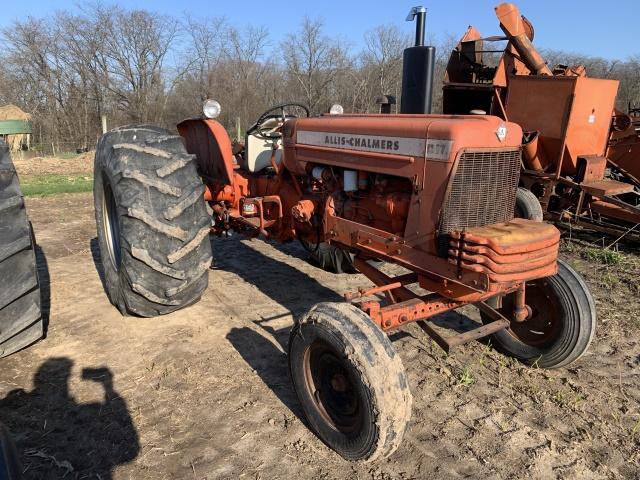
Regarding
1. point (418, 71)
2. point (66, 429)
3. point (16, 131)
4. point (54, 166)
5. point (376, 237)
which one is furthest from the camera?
point (16, 131)

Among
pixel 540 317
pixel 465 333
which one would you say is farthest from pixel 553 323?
pixel 465 333

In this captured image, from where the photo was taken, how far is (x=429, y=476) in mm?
2256

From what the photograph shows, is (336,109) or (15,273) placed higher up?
(336,109)

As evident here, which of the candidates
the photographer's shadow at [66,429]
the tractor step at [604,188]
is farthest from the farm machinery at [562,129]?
the photographer's shadow at [66,429]

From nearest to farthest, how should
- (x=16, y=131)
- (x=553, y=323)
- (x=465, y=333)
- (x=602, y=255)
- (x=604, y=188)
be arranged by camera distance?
(x=465, y=333)
(x=553, y=323)
(x=602, y=255)
(x=604, y=188)
(x=16, y=131)

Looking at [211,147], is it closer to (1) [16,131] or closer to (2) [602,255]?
(2) [602,255]

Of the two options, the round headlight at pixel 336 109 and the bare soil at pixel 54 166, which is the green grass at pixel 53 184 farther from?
the round headlight at pixel 336 109

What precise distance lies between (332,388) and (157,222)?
1.59 m

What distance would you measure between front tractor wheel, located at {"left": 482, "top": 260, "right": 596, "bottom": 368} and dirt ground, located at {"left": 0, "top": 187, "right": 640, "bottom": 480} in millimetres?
119

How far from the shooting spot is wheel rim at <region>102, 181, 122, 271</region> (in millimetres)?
4027

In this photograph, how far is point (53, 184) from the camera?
10648 mm

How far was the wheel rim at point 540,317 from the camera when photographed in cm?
306

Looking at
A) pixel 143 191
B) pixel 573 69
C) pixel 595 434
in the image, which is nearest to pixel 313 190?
pixel 143 191

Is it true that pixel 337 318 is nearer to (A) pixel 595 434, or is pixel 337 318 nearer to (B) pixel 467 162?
(B) pixel 467 162
